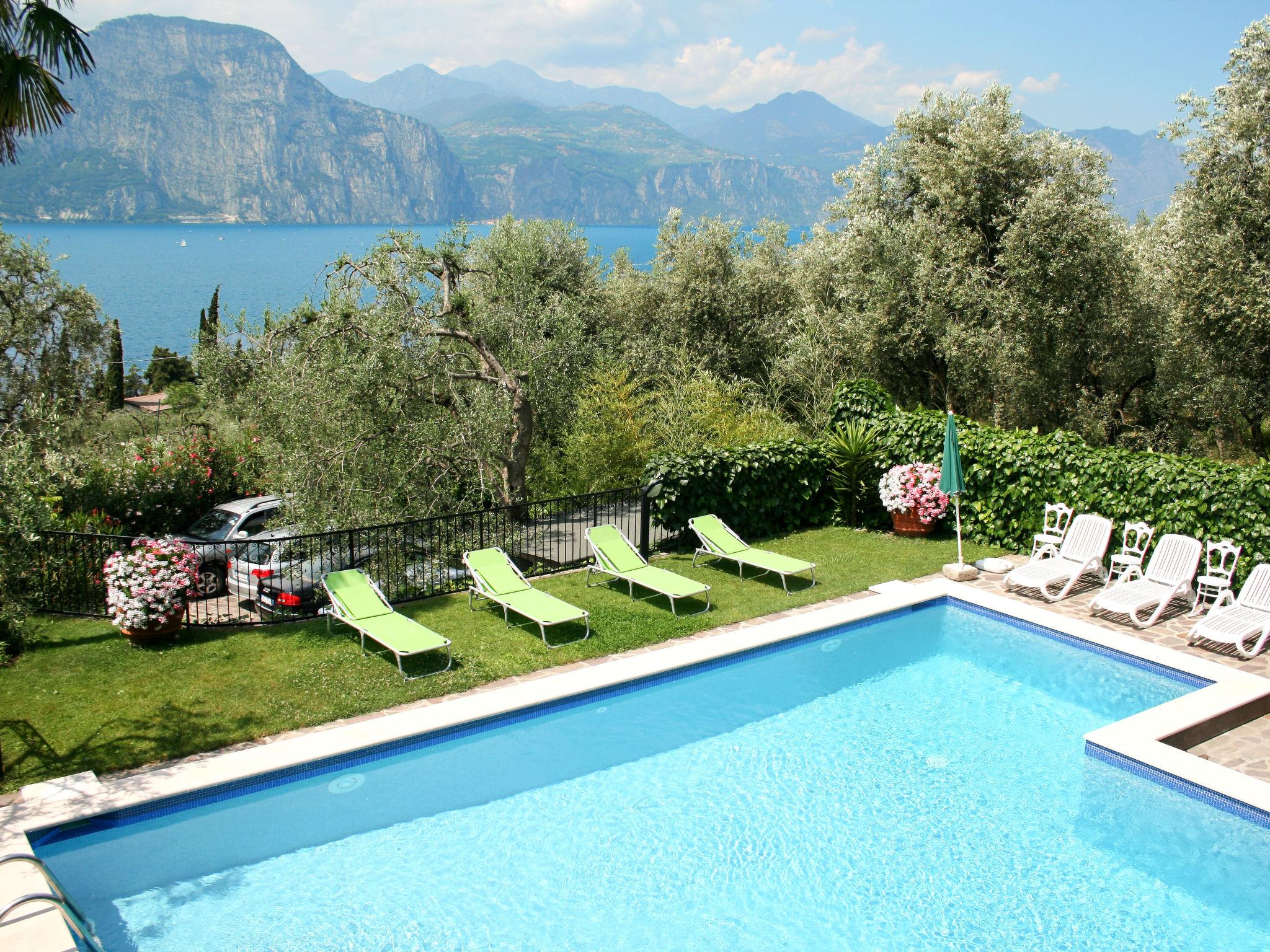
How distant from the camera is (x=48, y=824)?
626 cm

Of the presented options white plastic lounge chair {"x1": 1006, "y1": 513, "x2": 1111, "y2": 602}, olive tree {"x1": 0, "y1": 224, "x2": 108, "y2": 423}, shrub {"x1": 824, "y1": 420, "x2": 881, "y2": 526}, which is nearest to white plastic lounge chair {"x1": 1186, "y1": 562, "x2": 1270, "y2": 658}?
white plastic lounge chair {"x1": 1006, "y1": 513, "x2": 1111, "y2": 602}

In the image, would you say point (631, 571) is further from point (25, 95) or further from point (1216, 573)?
point (25, 95)

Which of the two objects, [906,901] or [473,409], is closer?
[906,901]

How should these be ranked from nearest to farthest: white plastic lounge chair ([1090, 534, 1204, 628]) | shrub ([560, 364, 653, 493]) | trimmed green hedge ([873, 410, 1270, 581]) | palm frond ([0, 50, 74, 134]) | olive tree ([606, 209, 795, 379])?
palm frond ([0, 50, 74, 134])
white plastic lounge chair ([1090, 534, 1204, 628])
trimmed green hedge ([873, 410, 1270, 581])
shrub ([560, 364, 653, 493])
olive tree ([606, 209, 795, 379])

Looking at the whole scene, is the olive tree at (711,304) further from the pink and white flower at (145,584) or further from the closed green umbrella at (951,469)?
the pink and white flower at (145,584)

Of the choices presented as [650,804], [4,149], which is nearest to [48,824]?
[650,804]

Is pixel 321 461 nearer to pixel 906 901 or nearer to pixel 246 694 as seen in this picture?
pixel 246 694

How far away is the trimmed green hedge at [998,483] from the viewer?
36.1 ft

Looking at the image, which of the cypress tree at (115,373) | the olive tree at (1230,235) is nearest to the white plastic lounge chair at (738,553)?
the olive tree at (1230,235)

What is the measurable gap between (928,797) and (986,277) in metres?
12.2

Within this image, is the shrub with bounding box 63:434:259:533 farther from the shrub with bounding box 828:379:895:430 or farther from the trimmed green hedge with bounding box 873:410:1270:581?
the trimmed green hedge with bounding box 873:410:1270:581

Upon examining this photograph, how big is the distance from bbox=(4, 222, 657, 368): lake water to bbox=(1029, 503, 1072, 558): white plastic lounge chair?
15.1 meters

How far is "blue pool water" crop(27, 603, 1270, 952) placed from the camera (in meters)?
5.92

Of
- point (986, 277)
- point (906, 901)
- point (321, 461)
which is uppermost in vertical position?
point (986, 277)
